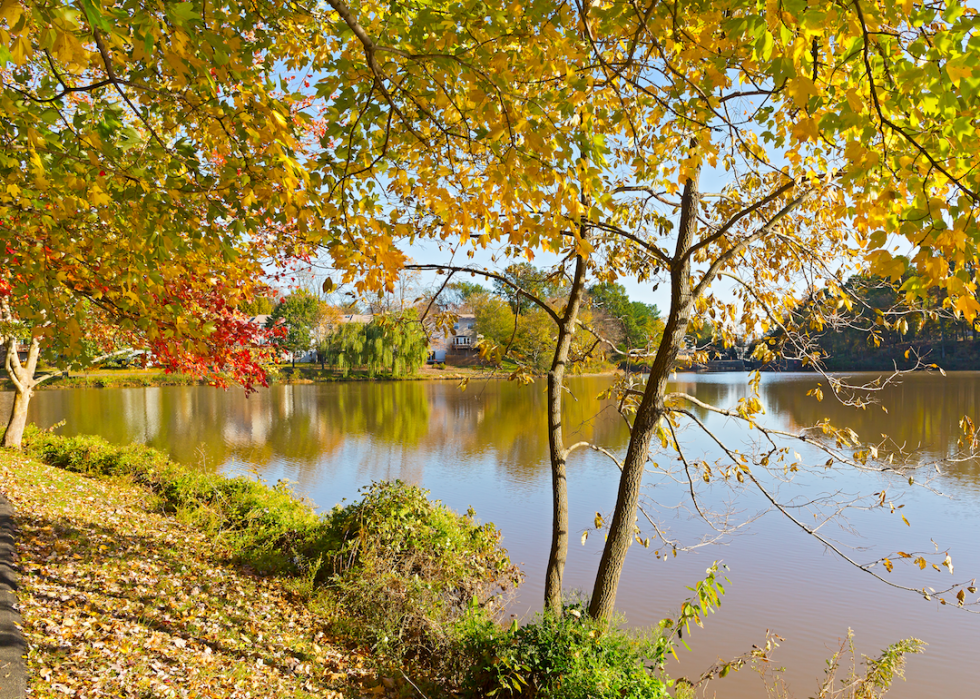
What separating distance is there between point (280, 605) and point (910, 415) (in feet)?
57.7

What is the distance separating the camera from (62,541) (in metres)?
5.35

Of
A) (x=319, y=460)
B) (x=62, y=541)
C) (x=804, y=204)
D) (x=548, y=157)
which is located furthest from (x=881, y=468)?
(x=319, y=460)

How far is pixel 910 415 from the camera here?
55.3 feet

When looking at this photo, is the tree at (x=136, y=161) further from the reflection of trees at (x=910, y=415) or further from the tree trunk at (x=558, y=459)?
the reflection of trees at (x=910, y=415)

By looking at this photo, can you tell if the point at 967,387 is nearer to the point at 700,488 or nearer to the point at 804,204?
the point at 700,488

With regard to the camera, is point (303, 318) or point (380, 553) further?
point (303, 318)

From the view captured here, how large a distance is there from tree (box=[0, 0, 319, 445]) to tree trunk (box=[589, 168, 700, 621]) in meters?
2.66

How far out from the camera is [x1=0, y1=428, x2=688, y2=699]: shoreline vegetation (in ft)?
12.1

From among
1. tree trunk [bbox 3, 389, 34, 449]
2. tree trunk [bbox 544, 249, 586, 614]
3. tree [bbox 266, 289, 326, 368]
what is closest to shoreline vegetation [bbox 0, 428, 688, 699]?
tree trunk [bbox 544, 249, 586, 614]

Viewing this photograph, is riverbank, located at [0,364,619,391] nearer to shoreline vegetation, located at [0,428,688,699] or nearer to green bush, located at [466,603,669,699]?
shoreline vegetation, located at [0,428,688,699]

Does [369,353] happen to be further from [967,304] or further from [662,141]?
[967,304]

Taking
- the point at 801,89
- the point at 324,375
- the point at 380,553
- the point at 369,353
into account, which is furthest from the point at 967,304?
the point at 324,375

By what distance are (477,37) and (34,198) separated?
8.74 feet

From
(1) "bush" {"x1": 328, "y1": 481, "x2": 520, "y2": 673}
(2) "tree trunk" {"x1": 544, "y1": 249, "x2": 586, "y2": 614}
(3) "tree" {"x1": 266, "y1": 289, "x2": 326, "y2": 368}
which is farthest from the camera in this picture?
(3) "tree" {"x1": 266, "y1": 289, "x2": 326, "y2": 368}
